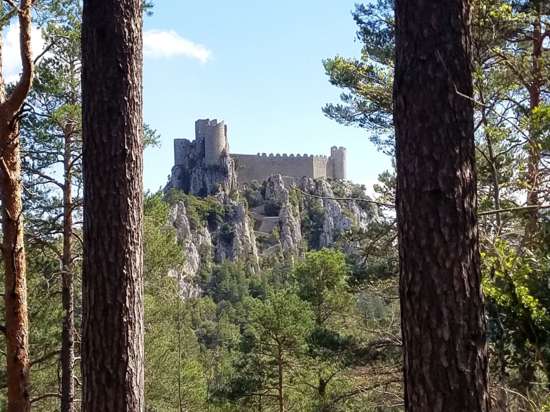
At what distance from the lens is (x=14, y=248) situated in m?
4.40

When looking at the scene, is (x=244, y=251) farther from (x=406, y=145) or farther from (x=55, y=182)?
(x=406, y=145)

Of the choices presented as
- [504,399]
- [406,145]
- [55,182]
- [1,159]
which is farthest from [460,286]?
[55,182]

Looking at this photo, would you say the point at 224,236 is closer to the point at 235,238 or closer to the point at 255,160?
the point at 235,238

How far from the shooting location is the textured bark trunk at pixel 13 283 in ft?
14.3

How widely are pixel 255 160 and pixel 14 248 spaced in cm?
5784

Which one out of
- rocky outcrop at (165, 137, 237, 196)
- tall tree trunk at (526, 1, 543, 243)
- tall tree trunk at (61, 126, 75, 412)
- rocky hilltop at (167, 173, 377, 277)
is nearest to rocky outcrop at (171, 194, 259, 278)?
rocky hilltop at (167, 173, 377, 277)

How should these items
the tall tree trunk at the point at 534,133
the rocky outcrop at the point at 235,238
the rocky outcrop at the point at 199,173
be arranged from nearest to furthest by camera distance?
the tall tree trunk at the point at 534,133
the rocky outcrop at the point at 235,238
the rocky outcrop at the point at 199,173

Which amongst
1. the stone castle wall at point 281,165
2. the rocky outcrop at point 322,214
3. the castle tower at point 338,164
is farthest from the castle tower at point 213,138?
the castle tower at point 338,164

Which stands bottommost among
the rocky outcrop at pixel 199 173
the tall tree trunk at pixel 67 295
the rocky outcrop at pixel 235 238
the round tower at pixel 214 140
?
the tall tree trunk at pixel 67 295

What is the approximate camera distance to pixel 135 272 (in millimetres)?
2232

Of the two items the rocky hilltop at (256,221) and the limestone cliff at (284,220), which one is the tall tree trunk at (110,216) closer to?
the rocky hilltop at (256,221)

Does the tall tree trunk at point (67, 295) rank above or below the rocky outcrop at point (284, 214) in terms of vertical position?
below

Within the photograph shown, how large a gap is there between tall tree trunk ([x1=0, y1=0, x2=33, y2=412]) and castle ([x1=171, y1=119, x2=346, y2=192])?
181 feet

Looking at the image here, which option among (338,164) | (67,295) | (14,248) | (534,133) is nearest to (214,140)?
(338,164)
